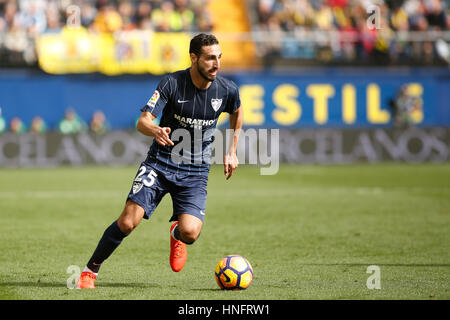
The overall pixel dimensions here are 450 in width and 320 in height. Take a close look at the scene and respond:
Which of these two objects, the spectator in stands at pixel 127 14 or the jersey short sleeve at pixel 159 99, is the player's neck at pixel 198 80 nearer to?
the jersey short sleeve at pixel 159 99

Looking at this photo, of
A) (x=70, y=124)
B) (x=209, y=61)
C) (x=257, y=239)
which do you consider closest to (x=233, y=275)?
(x=209, y=61)

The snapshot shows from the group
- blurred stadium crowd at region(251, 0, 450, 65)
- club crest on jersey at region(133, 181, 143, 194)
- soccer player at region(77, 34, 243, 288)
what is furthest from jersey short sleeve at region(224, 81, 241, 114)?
blurred stadium crowd at region(251, 0, 450, 65)

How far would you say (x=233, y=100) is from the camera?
7.35 metres

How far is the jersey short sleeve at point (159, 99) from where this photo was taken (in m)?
6.74

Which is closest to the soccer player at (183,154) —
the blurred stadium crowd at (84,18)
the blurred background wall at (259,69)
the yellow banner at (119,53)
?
the blurred background wall at (259,69)

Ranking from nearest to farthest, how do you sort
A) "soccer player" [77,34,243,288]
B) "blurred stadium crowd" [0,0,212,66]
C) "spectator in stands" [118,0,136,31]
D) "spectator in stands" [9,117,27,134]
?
"soccer player" [77,34,243,288] < "blurred stadium crowd" [0,0,212,66] < "spectator in stands" [9,117,27,134] < "spectator in stands" [118,0,136,31]

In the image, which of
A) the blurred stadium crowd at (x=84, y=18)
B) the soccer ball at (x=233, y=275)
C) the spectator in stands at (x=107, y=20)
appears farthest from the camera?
the spectator in stands at (x=107, y=20)

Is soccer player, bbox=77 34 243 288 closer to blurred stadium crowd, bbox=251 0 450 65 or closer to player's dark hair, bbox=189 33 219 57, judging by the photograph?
player's dark hair, bbox=189 33 219 57

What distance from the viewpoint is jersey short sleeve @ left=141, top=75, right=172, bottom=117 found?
265 inches

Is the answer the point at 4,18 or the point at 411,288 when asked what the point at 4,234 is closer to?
the point at 411,288

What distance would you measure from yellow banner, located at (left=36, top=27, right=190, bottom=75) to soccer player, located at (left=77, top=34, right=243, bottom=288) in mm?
17697

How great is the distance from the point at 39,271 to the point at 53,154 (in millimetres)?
15872

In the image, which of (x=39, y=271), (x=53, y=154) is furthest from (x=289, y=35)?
(x=39, y=271)
